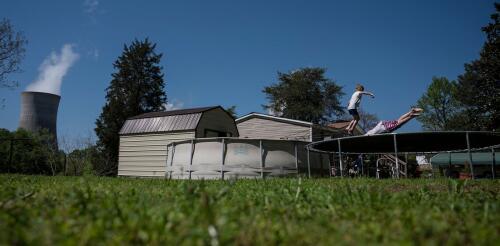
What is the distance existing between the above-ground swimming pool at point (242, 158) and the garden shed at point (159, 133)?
639cm

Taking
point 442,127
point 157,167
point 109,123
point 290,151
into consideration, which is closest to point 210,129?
point 157,167

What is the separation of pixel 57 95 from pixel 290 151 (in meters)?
30.0

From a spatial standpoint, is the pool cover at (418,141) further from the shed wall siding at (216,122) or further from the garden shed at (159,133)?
the garden shed at (159,133)

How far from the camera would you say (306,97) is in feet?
150

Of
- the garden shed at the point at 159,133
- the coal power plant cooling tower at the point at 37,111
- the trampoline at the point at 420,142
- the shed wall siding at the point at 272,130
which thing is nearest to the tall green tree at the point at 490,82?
the shed wall siding at the point at 272,130

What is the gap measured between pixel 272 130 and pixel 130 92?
18422 mm

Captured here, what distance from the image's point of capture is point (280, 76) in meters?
49.3

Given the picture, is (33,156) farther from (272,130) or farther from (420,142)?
(420,142)

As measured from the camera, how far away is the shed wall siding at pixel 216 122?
19297 millimetres

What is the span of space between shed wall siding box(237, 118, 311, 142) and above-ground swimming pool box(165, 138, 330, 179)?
13340 mm

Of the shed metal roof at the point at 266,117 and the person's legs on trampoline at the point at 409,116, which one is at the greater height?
the shed metal roof at the point at 266,117

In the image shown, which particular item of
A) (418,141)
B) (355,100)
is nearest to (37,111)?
(355,100)

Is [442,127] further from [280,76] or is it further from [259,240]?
[259,240]

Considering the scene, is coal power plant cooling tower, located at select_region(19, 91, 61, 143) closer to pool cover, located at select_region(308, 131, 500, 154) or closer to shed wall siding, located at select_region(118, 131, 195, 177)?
shed wall siding, located at select_region(118, 131, 195, 177)
